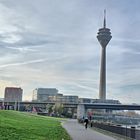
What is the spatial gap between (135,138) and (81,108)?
550 ft

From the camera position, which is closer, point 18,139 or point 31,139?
point 18,139

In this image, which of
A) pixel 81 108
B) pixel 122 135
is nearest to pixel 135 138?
pixel 122 135

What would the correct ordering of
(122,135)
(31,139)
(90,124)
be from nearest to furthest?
(31,139) < (122,135) < (90,124)

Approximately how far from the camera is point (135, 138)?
104 ft

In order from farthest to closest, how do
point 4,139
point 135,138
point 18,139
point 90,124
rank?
point 90,124, point 135,138, point 18,139, point 4,139

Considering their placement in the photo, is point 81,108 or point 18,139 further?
point 81,108

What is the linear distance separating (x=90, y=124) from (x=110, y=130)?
2691 cm

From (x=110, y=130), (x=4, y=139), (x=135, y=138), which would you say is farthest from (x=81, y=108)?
(x=4, y=139)

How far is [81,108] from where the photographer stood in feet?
652

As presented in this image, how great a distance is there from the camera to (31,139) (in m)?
22.8

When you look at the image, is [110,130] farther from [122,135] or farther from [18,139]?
[18,139]

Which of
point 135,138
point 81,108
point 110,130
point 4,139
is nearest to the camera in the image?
point 4,139

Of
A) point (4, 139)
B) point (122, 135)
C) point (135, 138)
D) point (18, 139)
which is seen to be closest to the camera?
point (4, 139)

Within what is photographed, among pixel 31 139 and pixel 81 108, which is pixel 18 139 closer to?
pixel 31 139
